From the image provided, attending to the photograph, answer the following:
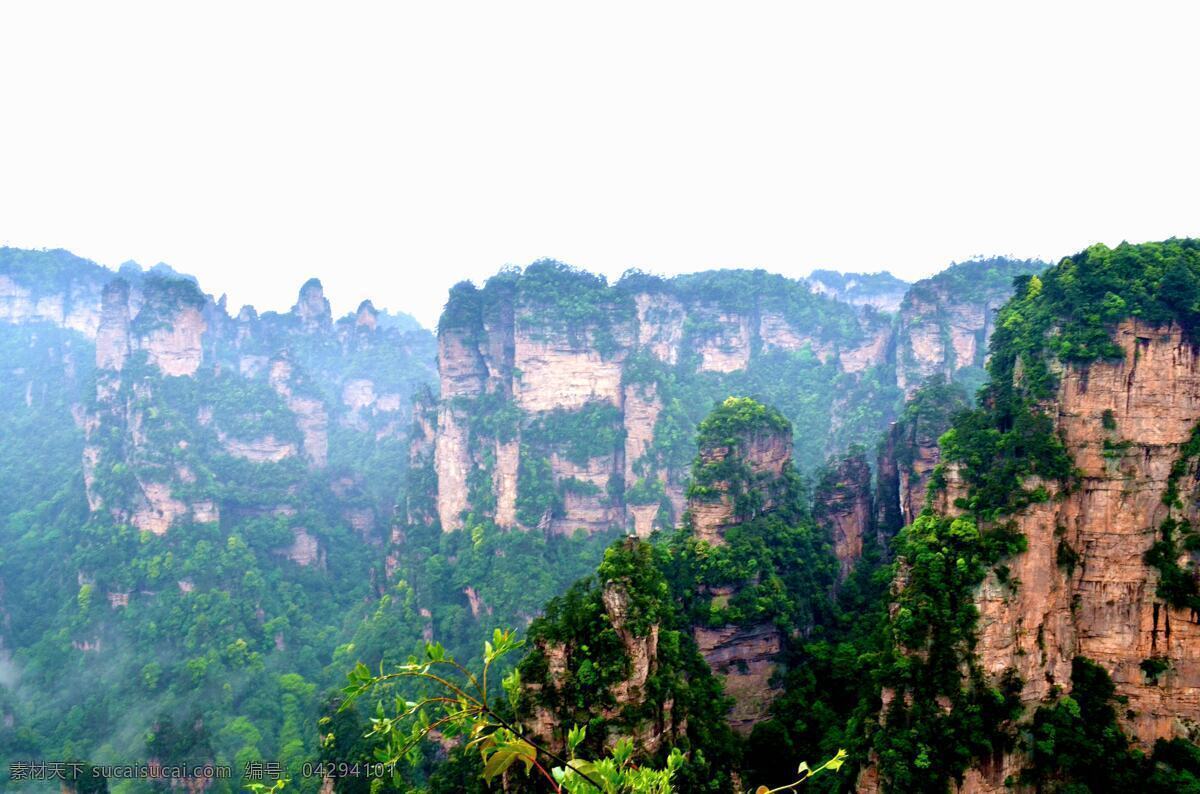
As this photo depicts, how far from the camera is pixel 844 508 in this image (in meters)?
32.8

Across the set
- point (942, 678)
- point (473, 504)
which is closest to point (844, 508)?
point (942, 678)

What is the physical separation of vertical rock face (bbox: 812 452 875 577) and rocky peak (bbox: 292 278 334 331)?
68248 millimetres

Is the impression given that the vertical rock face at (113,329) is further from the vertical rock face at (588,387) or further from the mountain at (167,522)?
the vertical rock face at (588,387)

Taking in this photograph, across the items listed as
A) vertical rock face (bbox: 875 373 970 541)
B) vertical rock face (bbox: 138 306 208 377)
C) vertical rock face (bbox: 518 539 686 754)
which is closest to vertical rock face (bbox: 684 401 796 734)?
vertical rock face (bbox: 875 373 970 541)

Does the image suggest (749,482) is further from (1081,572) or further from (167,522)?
(167,522)

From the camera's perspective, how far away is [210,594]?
159 feet

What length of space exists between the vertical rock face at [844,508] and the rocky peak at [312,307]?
6825cm

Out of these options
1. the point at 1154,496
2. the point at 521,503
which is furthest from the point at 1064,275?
the point at 521,503

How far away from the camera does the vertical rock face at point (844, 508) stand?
32.8 meters

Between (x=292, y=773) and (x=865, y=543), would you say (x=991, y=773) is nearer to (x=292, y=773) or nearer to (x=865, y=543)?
(x=865, y=543)

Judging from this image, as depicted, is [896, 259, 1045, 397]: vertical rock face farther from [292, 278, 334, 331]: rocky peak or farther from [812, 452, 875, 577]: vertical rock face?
[292, 278, 334, 331]: rocky peak

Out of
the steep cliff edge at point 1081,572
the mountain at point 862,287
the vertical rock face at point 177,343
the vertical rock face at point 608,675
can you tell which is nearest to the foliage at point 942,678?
the steep cliff edge at point 1081,572

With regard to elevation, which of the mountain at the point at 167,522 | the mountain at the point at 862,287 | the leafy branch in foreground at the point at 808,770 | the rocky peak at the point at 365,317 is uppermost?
the mountain at the point at 862,287

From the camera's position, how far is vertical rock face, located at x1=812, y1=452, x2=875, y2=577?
108 feet
